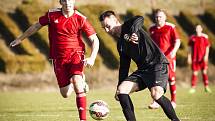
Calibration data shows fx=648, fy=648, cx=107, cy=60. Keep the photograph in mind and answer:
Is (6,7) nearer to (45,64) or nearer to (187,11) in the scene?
(45,64)

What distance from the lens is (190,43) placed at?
2136cm

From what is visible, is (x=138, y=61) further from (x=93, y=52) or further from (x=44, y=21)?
(x=44, y=21)

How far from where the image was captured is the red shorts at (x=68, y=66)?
10219 millimetres

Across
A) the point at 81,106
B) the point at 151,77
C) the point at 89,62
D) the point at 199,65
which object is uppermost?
the point at 89,62

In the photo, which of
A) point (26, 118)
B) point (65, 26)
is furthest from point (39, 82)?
point (65, 26)

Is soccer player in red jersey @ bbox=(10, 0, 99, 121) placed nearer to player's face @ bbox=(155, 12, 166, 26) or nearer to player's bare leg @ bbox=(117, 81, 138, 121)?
player's bare leg @ bbox=(117, 81, 138, 121)

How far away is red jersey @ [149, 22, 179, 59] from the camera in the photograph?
1398 centimetres

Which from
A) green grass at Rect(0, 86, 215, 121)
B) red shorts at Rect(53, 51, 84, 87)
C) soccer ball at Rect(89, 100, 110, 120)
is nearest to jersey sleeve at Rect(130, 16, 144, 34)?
red shorts at Rect(53, 51, 84, 87)

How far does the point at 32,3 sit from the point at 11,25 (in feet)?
5.18

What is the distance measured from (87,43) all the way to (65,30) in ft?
52.7

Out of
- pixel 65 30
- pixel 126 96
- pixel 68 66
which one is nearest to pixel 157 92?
pixel 126 96

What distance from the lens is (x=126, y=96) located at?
30.4ft

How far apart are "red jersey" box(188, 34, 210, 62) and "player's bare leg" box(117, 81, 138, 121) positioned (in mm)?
12109

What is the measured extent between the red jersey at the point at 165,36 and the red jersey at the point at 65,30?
3779mm
